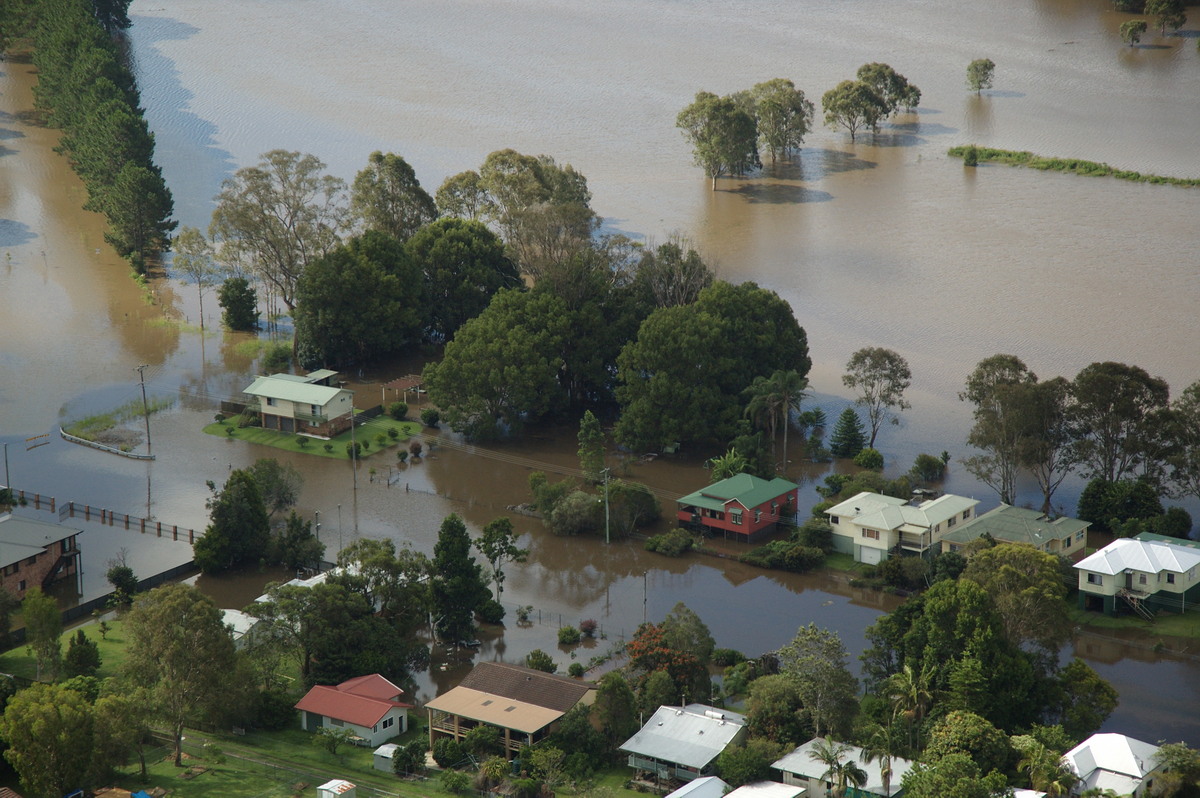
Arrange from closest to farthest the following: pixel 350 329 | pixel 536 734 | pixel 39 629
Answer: pixel 536 734
pixel 39 629
pixel 350 329

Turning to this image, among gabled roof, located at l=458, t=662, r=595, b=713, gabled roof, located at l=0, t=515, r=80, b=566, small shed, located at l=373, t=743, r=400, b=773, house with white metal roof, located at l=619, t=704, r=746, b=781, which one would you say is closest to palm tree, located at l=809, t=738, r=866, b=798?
house with white metal roof, located at l=619, t=704, r=746, b=781

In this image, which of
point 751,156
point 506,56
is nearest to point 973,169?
point 751,156

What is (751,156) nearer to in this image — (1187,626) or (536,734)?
(1187,626)

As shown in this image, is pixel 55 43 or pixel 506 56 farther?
pixel 506 56

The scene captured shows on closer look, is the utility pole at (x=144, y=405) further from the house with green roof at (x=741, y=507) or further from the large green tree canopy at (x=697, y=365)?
the house with green roof at (x=741, y=507)

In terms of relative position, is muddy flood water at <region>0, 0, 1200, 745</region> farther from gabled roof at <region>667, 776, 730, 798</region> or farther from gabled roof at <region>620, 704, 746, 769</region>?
gabled roof at <region>667, 776, 730, 798</region>

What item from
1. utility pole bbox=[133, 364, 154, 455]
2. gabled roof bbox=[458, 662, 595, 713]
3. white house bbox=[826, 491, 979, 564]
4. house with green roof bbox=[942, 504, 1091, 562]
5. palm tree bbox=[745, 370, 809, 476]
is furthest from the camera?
utility pole bbox=[133, 364, 154, 455]
